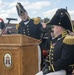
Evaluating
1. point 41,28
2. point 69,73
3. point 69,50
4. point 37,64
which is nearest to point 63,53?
point 69,50

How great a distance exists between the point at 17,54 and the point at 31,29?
1.30 m

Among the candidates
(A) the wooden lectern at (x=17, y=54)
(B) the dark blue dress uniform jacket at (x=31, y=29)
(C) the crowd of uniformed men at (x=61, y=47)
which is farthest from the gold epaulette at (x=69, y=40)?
(B) the dark blue dress uniform jacket at (x=31, y=29)

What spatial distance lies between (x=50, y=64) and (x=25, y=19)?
2.40 metres

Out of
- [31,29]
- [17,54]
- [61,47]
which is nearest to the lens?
[61,47]

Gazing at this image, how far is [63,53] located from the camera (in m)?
3.52

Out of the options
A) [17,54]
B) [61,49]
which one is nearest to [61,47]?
[61,49]

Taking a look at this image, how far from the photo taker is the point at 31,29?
6.03m

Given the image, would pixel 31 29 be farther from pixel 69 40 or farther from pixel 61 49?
pixel 69 40

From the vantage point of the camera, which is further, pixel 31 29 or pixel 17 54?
pixel 31 29

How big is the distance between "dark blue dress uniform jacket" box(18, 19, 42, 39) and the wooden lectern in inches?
33.4

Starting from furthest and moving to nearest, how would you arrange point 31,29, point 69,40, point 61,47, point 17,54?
point 31,29 → point 17,54 → point 61,47 → point 69,40

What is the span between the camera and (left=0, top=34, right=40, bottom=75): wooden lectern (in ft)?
Result: 15.8

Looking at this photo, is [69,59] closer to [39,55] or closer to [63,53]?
[63,53]

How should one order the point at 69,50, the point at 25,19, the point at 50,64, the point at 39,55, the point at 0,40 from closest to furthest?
1. the point at 69,50
2. the point at 50,64
3. the point at 0,40
4. the point at 39,55
5. the point at 25,19
